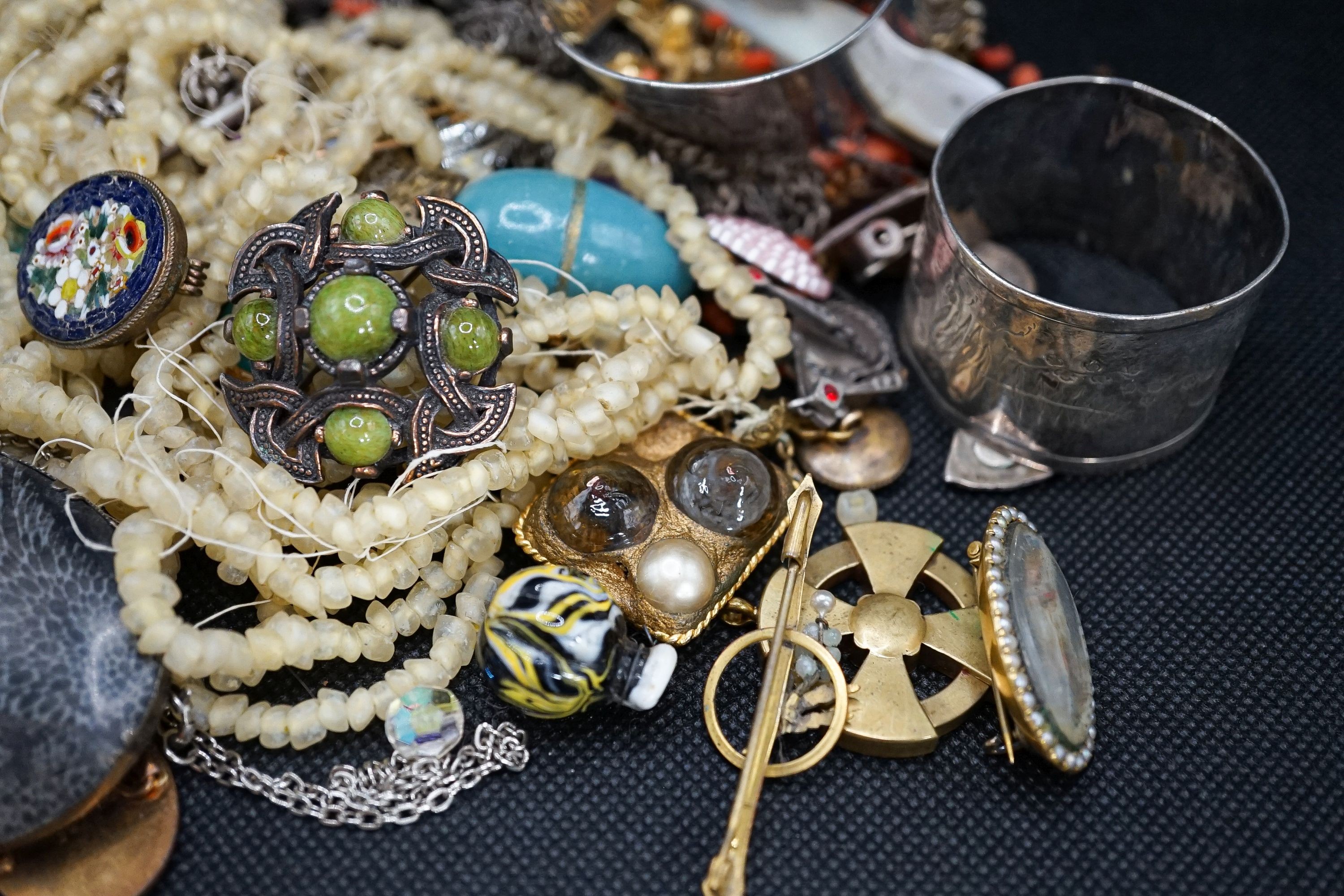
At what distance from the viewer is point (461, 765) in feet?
3.71

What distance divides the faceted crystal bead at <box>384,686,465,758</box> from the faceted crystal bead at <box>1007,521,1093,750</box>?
1.87 ft

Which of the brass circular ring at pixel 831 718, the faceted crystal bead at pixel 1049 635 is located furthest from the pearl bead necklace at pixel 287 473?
the faceted crystal bead at pixel 1049 635

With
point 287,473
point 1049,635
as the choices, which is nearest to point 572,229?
point 287,473

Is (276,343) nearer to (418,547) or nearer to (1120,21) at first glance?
(418,547)

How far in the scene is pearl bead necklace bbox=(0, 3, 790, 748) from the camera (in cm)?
109

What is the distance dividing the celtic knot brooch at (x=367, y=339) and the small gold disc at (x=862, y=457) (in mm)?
411

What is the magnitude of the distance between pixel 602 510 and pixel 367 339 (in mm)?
302

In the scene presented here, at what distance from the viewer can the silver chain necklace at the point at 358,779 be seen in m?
1.10

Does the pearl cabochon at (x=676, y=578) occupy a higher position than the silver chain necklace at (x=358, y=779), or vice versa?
the pearl cabochon at (x=676, y=578)

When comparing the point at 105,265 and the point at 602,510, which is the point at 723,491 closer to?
the point at 602,510

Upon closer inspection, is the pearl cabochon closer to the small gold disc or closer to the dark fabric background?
the dark fabric background

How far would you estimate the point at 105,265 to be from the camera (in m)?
1.21

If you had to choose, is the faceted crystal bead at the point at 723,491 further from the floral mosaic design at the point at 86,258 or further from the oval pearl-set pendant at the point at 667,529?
the floral mosaic design at the point at 86,258

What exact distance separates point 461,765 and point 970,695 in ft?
1.75
